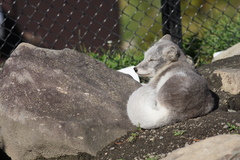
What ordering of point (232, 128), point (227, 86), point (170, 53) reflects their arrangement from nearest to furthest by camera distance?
point (232, 128), point (170, 53), point (227, 86)

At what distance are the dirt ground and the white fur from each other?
7 cm

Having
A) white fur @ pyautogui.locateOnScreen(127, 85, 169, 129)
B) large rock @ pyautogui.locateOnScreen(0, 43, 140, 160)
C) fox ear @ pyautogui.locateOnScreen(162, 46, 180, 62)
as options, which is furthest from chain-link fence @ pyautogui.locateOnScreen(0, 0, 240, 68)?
white fur @ pyautogui.locateOnScreen(127, 85, 169, 129)

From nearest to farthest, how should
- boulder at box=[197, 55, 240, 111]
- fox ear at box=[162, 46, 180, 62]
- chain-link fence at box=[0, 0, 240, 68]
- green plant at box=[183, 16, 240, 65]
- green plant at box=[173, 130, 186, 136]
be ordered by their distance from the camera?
1. green plant at box=[173, 130, 186, 136]
2. fox ear at box=[162, 46, 180, 62]
3. boulder at box=[197, 55, 240, 111]
4. chain-link fence at box=[0, 0, 240, 68]
5. green plant at box=[183, 16, 240, 65]

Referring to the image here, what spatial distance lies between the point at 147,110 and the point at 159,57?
561mm

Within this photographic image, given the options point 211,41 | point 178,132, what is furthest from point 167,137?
point 211,41

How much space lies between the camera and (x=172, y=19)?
678 centimetres

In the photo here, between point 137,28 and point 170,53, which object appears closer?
point 170,53

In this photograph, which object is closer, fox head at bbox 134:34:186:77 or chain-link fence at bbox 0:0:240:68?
fox head at bbox 134:34:186:77

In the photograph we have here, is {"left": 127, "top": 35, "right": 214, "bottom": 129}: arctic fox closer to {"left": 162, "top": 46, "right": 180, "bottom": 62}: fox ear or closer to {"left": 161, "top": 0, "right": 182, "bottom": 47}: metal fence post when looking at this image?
{"left": 162, "top": 46, "right": 180, "bottom": 62}: fox ear

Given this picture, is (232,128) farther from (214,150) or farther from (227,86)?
(227,86)

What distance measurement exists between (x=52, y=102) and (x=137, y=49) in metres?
2.84

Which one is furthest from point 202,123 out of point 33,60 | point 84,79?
point 33,60

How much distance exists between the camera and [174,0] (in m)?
6.77

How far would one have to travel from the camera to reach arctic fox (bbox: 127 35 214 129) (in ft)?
13.2
